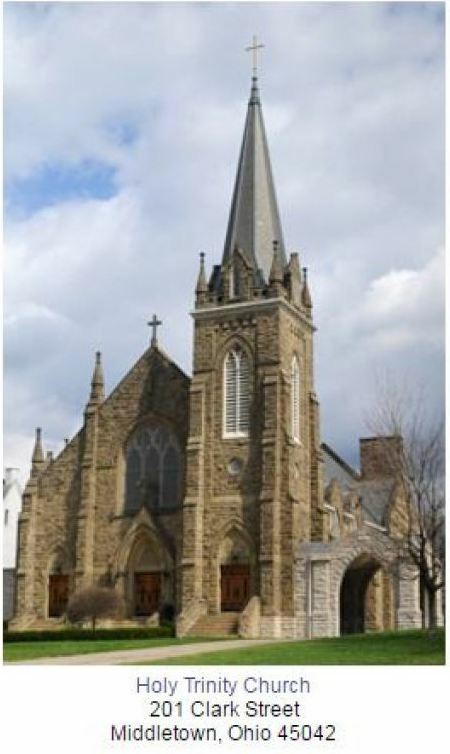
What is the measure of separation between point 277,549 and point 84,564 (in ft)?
32.7

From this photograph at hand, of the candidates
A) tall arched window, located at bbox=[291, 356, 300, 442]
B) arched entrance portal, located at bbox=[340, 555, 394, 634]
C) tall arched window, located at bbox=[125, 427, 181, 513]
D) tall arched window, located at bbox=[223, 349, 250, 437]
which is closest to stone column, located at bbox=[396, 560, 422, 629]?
arched entrance portal, located at bbox=[340, 555, 394, 634]

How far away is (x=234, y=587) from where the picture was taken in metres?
46.4

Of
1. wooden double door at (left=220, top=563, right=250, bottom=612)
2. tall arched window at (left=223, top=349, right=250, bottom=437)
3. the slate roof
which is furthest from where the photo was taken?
the slate roof

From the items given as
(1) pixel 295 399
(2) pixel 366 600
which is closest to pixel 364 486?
(2) pixel 366 600

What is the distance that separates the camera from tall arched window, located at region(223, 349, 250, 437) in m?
48.0

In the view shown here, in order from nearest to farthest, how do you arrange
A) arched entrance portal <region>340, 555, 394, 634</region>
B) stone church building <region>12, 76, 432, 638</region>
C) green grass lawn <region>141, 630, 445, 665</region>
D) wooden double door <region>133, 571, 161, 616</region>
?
green grass lawn <region>141, 630, 445, 665</region> → stone church building <region>12, 76, 432, 638</region> → wooden double door <region>133, 571, 161, 616</region> → arched entrance portal <region>340, 555, 394, 634</region>

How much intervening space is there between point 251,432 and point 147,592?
28.8 ft

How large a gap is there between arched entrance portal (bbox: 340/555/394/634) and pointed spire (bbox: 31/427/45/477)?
15747 millimetres

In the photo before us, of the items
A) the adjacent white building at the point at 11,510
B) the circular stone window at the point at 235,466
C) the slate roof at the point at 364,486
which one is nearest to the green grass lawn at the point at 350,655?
the circular stone window at the point at 235,466

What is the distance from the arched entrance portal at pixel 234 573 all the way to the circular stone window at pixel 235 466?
8.57 ft

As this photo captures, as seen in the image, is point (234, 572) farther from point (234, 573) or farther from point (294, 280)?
point (294, 280)

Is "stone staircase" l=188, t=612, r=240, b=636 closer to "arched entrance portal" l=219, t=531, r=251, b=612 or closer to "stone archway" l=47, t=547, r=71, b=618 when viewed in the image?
"arched entrance portal" l=219, t=531, r=251, b=612

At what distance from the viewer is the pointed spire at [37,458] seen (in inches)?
2093
